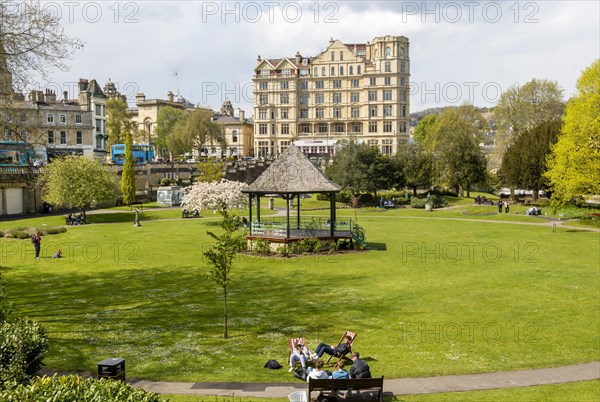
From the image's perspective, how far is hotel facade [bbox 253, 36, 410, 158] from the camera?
378 feet

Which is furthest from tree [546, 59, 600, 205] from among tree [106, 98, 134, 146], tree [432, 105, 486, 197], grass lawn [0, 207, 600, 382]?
tree [106, 98, 134, 146]

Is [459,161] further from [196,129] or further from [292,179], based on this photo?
[196,129]

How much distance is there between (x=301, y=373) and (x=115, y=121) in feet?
343

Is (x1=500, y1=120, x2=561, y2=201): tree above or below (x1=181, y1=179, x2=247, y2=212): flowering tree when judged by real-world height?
above

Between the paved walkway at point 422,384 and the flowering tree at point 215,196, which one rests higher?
the flowering tree at point 215,196

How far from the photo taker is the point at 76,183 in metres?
55.1

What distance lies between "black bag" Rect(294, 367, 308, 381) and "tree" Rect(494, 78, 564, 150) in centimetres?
8781

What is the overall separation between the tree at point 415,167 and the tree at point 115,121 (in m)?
57.6

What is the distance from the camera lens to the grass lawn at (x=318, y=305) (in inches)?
683

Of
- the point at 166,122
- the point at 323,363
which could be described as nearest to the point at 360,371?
the point at 323,363

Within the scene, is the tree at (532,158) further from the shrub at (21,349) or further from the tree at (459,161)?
the shrub at (21,349)

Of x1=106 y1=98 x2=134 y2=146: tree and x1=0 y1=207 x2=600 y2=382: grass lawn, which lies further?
x1=106 y1=98 x2=134 y2=146: tree

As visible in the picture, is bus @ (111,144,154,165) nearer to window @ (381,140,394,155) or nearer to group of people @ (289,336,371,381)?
window @ (381,140,394,155)

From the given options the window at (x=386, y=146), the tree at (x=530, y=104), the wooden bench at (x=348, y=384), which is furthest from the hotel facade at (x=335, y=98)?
the wooden bench at (x=348, y=384)
